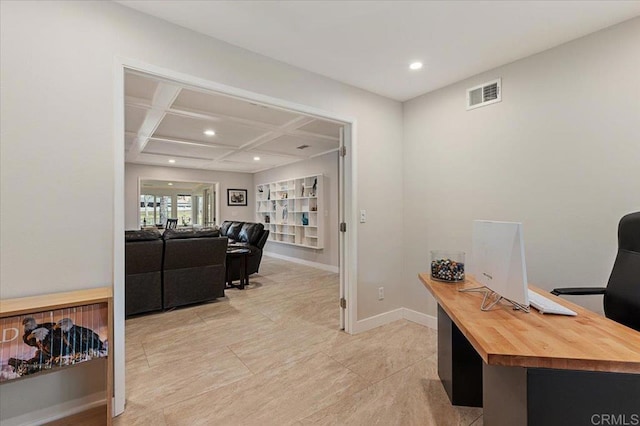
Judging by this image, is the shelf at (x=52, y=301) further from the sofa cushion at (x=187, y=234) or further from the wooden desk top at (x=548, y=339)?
the sofa cushion at (x=187, y=234)

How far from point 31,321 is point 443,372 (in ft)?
7.93

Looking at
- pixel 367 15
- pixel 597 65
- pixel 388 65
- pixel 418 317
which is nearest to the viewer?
pixel 367 15

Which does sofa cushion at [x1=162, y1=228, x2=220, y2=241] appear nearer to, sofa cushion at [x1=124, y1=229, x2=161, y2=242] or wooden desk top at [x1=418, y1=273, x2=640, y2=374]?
sofa cushion at [x1=124, y1=229, x2=161, y2=242]

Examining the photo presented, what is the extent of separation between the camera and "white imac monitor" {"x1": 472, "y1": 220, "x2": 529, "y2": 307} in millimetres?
1284

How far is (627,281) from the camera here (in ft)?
4.95

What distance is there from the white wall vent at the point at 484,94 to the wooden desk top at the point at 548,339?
1.95 m

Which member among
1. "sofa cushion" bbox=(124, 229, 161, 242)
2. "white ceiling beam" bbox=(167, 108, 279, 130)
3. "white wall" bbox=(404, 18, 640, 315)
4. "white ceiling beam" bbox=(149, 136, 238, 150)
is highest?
"white ceiling beam" bbox=(149, 136, 238, 150)

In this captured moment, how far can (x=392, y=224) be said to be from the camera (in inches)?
130

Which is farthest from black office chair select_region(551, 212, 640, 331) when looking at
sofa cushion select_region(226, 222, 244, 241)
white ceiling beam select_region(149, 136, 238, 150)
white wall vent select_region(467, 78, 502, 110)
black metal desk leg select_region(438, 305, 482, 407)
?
sofa cushion select_region(226, 222, 244, 241)

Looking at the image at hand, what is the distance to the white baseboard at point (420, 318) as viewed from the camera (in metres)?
3.08

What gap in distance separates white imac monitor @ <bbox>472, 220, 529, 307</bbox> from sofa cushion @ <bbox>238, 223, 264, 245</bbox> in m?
4.47

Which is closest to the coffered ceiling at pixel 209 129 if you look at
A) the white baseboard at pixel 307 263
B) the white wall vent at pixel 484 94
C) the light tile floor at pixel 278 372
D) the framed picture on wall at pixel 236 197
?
the white wall vent at pixel 484 94

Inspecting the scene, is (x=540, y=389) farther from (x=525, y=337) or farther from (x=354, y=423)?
(x=354, y=423)

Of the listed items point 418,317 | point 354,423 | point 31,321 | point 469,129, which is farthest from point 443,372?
point 31,321
